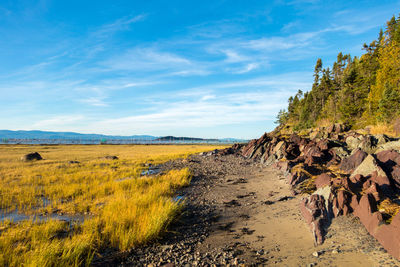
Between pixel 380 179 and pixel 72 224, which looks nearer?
pixel 380 179

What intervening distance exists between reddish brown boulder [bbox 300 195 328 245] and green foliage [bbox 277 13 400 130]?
23.2m

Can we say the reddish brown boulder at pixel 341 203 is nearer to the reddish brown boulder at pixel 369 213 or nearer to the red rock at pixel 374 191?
the reddish brown boulder at pixel 369 213

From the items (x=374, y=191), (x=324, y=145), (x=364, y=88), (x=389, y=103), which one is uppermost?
(x=364, y=88)

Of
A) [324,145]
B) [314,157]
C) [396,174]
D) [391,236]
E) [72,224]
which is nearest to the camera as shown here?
[391,236]

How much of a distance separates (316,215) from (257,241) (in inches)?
78.4

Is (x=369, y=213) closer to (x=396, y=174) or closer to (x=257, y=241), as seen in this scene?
(x=257, y=241)

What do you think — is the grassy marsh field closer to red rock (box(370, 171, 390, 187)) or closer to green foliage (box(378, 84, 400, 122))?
red rock (box(370, 171, 390, 187))

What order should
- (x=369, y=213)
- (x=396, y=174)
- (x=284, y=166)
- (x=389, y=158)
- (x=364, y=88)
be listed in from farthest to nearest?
(x=364, y=88), (x=284, y=166), (x=389, y=158), (x=396, y=174), (x=369, y=213)

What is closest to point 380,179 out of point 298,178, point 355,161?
point 355,161

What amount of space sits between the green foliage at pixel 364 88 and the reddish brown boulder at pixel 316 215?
2321cm

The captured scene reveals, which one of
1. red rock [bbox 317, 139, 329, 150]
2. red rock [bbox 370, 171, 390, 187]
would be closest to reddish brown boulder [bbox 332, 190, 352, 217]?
red rock [bbox 370, 171, 390, 187]

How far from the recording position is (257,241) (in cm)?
586

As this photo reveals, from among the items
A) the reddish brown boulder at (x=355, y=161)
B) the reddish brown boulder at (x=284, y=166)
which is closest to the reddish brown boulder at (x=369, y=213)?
the reddish brown boulder at (x=355, y=161)

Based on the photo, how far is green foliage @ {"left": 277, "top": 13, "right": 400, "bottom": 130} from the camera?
2701 cm
